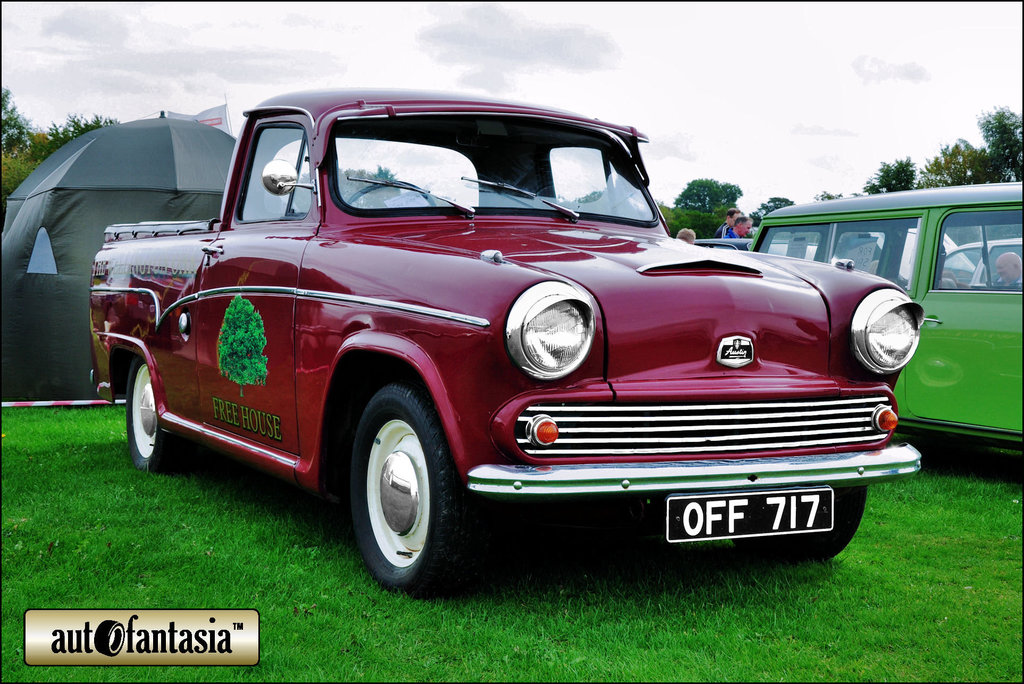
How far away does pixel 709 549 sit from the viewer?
14.8ft

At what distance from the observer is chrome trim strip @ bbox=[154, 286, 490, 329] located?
3271mm

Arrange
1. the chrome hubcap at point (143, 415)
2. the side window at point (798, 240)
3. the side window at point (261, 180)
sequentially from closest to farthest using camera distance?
the side window at point (261, 180) → the chrome hubcap at point (143, 415) → the side window at point (798, 240)

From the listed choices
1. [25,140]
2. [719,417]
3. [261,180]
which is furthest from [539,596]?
[25,140]

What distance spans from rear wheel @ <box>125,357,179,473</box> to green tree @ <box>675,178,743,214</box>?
89209 millimetres

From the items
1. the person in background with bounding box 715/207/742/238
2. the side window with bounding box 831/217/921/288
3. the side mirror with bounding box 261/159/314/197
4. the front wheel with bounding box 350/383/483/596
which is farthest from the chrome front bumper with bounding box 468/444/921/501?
the person in background with bounding box 715/207/742/238

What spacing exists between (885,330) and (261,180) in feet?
9.27

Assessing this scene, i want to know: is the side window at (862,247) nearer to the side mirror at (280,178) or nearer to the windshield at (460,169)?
the windshield at (460,169)

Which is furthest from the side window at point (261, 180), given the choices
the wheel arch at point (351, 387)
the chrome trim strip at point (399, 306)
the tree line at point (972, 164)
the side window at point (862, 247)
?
the tree line at point (972, 164)

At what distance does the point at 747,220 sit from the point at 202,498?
949cm

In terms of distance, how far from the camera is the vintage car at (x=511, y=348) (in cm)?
323

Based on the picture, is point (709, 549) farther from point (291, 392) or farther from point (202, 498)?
point (202, 498)

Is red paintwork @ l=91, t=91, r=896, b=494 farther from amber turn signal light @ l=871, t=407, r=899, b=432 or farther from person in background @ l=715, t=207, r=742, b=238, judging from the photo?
person in background @ l=715, t=207, r=742, b=238

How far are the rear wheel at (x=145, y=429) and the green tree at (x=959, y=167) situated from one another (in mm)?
47814

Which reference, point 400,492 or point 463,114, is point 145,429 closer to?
point 463,114
